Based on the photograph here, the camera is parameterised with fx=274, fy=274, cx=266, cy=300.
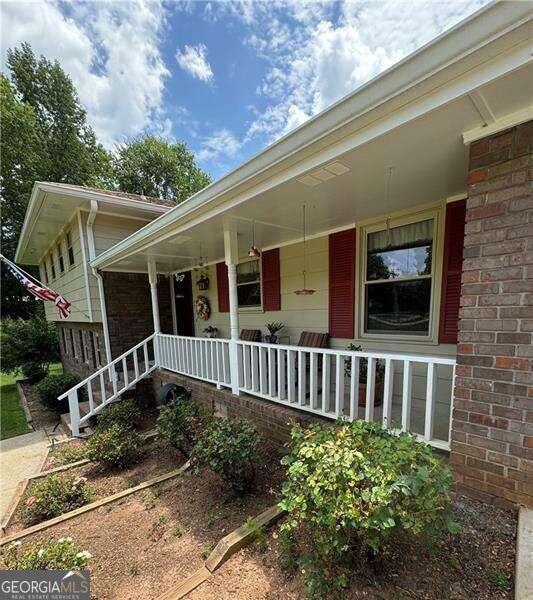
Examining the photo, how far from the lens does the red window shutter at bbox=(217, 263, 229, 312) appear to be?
634 centimetres

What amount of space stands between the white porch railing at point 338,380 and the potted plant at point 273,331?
0.83 metres

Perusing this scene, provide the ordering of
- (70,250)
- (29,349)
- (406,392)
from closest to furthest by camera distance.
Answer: (406,392) < (70,250) < (29,349)

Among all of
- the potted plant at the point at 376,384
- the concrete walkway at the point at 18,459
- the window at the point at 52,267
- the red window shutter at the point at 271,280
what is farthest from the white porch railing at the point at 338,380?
the window at the point at 52,267

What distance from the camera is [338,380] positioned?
277cm

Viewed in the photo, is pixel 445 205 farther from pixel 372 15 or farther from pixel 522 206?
pixel 372 15

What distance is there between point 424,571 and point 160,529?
214cm

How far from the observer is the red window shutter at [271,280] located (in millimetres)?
5195

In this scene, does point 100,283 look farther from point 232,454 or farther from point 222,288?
point 232,454

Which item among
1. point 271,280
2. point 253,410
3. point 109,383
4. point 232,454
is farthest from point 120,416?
point 271,280

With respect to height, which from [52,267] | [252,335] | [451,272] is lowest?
[252,335]

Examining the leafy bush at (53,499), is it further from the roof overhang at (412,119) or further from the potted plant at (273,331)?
the roof overhang at (412,119)

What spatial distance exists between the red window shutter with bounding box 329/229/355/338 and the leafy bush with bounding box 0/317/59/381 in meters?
11.6

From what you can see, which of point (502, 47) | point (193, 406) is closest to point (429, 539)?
point (502, 47)

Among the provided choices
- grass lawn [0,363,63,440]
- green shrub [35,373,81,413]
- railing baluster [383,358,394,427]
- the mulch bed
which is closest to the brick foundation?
railing baluster [383,358,394,427]
